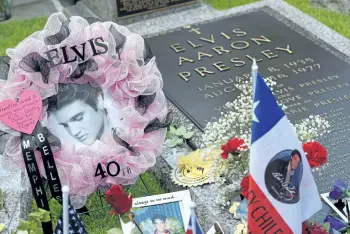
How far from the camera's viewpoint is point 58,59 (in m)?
4.42

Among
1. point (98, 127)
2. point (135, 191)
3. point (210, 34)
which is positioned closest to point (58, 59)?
point (98, 127)

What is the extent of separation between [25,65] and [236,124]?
1.26 m

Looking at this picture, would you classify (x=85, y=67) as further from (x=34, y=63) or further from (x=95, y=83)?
(x=34, y=63)

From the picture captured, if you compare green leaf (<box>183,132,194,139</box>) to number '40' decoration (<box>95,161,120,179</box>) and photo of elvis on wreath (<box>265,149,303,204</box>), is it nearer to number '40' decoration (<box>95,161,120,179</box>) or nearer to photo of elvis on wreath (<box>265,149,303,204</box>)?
number '40' decoration (<box>95,161,120,179</box>)

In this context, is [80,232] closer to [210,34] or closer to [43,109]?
[43,109]

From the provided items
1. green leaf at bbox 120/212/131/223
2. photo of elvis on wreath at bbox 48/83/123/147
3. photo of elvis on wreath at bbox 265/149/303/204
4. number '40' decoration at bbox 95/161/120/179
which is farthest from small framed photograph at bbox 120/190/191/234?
photo of elvis on wreath at bbox 265/149/303/204

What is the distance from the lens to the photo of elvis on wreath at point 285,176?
3.20 m

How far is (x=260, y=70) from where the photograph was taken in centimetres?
593

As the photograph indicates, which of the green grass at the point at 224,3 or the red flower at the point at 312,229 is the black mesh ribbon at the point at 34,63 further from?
the green grass at the point at 224,3

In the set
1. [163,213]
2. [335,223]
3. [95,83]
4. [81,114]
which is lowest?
[163,213]

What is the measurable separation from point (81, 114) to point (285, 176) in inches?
66.7

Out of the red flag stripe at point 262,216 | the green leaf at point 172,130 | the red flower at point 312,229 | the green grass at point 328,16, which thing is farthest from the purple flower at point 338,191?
the green grass at point 328,16

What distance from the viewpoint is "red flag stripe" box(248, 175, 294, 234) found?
322cm

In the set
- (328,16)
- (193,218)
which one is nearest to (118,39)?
(193,218)
